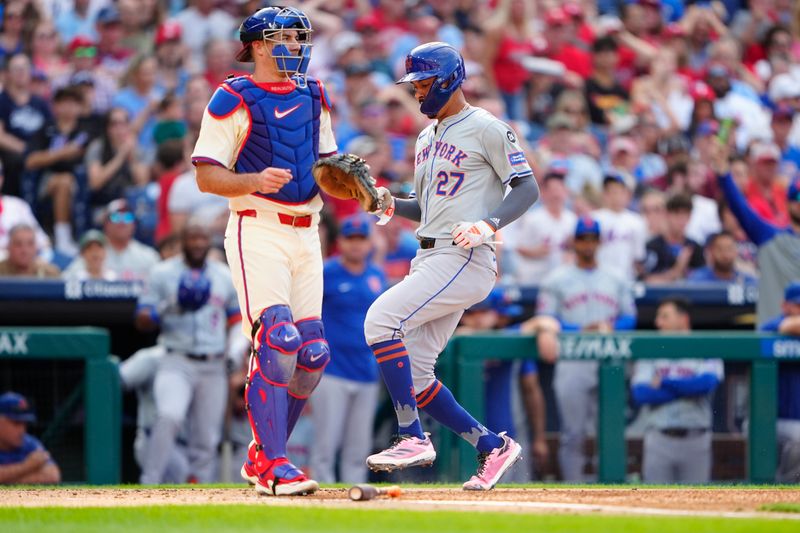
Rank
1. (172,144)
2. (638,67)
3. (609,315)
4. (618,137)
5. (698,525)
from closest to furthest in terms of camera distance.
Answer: (698,525) < (609,315) < (172,144) < (618,137) < (638,67)

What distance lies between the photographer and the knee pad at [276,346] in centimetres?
599

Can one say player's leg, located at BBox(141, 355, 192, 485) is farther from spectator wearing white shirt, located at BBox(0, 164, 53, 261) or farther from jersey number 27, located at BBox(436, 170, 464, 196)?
jersey number 27, located at BBox(436, 170, 464, 196)

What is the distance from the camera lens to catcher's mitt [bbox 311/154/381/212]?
6.08 metres

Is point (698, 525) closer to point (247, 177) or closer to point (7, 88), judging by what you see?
point (247, 177)

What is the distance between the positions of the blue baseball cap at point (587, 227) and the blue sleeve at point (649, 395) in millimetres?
1168

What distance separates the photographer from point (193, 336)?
948 centimetres

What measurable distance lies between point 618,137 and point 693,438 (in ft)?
14.7

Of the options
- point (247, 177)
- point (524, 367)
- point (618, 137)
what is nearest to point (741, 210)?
point (524, 367)

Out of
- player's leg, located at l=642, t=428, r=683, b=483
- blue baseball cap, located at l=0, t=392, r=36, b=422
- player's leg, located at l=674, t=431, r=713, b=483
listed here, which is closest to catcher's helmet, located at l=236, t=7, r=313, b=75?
blue baseball cap, located at l=0, t=392, r=36, b=422

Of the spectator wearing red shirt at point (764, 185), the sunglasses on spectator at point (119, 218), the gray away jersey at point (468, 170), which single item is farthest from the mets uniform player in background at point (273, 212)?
the spectator wearing red shirt at point (764, 185)

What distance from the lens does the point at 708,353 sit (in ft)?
30.7

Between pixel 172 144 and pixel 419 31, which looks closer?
pixel 172 144

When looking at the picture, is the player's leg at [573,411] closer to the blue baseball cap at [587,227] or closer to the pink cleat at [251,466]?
the blue baseball cap at [587,227]

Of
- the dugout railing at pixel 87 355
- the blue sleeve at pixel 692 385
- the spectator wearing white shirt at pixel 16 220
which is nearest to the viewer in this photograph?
the dugout railing at pixel 87 355
